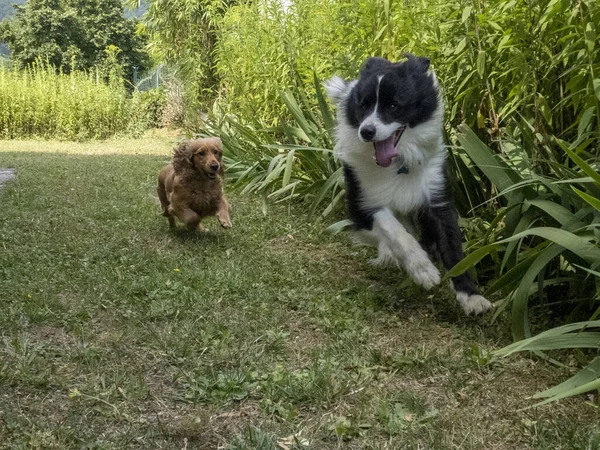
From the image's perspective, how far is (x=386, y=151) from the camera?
347 centimetres

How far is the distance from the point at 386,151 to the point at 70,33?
3421 cm

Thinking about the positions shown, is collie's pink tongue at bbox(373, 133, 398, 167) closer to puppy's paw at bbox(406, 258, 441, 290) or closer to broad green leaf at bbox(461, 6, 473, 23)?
puppy's paw at bbox(406, 258, 441, 290)

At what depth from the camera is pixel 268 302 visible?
338cm

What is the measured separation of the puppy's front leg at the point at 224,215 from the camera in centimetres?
473

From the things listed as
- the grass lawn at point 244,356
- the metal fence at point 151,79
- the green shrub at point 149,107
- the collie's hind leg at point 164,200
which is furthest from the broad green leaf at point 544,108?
the metal fence at point 151,79

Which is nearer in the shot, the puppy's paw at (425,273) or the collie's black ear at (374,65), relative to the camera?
the puppy's paw at (425,273)

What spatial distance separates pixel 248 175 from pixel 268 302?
374cm

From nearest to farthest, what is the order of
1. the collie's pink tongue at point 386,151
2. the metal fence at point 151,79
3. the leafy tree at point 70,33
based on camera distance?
the collie's pink tongue at point 386,151, the metal fence at point 151,79, the leafy tree at point 70,33

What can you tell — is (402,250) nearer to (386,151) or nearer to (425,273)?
(425,273)

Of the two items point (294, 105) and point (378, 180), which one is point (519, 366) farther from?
point (294, 105)

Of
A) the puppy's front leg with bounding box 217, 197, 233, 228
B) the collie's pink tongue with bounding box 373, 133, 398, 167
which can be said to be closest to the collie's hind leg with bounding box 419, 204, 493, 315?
the collie's pink tongue with bounding box 373, 133, 398, 167

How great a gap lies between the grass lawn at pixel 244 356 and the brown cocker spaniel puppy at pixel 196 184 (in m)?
0.24

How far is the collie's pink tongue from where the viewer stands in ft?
11.4

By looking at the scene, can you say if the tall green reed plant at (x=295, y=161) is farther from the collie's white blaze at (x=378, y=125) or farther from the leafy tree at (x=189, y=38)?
the leafy tree at (x=189, y=38)
